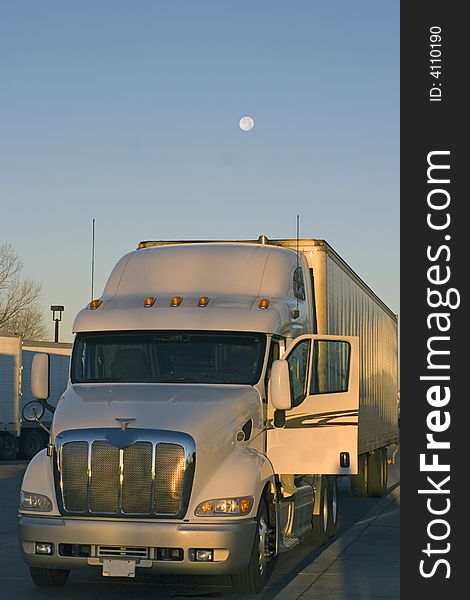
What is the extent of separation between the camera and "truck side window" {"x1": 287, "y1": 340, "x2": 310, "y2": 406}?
12625 millimetres

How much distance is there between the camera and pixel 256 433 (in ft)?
39.0

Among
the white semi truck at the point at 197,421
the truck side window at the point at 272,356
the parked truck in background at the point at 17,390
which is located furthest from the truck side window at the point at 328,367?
the parked truck in background at the point at 17,390

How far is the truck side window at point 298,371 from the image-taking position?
41.4 feet

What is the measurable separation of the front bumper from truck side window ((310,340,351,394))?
112 inches

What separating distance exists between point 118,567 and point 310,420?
2.73 metres

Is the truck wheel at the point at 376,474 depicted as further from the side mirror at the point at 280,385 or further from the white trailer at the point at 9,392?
the white trailer at the point at 9,392

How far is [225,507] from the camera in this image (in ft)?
35.7

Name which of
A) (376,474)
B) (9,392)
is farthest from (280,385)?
(9,392)

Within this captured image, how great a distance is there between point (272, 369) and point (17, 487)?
51.6ft

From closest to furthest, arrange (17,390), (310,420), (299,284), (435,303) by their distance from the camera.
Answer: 1. (435,303)
2. (310,420)
3. (299,284)
4. (17,390)

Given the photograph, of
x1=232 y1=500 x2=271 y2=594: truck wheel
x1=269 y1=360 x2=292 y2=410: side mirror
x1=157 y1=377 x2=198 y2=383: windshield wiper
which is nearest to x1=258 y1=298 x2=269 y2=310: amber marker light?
x1=269 y1=360 x2=292 y2=410: side mirror

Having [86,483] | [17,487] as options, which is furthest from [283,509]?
[17,487]

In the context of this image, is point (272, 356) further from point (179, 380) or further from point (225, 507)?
point (225, 507)

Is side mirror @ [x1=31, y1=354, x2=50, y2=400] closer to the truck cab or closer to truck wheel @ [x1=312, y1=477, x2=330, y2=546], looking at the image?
the truck cab
